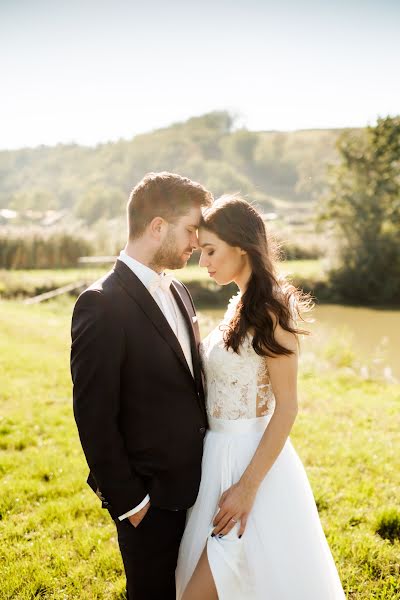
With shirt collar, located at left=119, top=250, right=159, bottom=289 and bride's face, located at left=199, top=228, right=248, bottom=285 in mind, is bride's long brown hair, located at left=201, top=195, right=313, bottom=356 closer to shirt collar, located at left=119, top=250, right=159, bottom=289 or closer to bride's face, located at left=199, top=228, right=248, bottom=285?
bride's face, located at left=199, top=228, right=248, bottom=285

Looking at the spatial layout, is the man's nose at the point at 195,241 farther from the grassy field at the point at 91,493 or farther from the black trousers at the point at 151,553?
the grassy field at the point at 91,493

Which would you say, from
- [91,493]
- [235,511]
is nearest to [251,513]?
[235,511]

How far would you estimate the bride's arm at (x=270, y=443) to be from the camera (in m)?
2.34

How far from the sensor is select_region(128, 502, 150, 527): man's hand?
7.51 ft

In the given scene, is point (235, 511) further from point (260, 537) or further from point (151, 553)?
point (151, 553)

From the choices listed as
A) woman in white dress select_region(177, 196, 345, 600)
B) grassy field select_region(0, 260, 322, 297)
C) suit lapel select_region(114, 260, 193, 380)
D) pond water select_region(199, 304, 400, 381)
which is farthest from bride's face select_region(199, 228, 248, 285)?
grassy field select_region(0, 260, 322, 297)

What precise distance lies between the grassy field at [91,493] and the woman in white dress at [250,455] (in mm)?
1088

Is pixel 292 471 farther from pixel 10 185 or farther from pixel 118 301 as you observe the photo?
pixel 10 185

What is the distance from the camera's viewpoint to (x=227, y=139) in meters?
105

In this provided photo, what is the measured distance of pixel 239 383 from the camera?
8.41ft

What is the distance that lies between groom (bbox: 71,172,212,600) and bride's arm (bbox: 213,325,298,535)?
0.71 feet

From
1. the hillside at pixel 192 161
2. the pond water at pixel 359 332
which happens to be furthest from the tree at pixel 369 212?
the hillside at pixel 192 161

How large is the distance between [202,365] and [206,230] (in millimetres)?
792

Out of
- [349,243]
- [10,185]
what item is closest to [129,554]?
[349,243]
